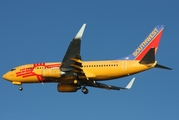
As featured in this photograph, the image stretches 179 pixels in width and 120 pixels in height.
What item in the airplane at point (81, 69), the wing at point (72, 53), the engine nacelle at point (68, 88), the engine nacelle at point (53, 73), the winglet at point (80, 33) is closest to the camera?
the winglet at point (80, 33)

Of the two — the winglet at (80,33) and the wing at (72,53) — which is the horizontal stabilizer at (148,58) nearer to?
the wing at (72,53)

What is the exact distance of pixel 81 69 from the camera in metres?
60.2

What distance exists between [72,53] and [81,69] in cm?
388

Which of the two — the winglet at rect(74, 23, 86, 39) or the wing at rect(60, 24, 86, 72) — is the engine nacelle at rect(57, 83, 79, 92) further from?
the winglet at rect(74, 23, 86, 39)

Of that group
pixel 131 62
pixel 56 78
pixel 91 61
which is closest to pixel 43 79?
pixel 56 78

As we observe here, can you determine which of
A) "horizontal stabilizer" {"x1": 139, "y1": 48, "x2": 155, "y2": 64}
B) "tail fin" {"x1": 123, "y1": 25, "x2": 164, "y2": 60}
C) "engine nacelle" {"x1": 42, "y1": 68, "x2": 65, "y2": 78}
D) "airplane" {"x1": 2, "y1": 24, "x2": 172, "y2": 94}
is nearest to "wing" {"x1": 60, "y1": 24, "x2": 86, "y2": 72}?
"airplane" {"x1": 2, "y1": 24, "x2": 172, "y2": 94}

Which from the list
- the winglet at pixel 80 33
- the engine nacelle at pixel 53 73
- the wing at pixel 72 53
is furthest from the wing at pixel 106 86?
the winglet at pixel 80 33

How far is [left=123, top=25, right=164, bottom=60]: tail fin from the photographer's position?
63312 millimetres

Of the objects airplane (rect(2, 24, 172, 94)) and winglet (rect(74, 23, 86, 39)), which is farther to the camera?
airplane (rect(2, 24, 172, 94))

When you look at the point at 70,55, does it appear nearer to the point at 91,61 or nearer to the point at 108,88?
the point at 91,61

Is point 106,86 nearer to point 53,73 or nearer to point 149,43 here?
point 149,43

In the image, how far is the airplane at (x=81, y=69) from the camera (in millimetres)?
57875

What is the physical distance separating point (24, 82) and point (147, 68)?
1742cm

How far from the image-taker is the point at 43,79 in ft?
208
